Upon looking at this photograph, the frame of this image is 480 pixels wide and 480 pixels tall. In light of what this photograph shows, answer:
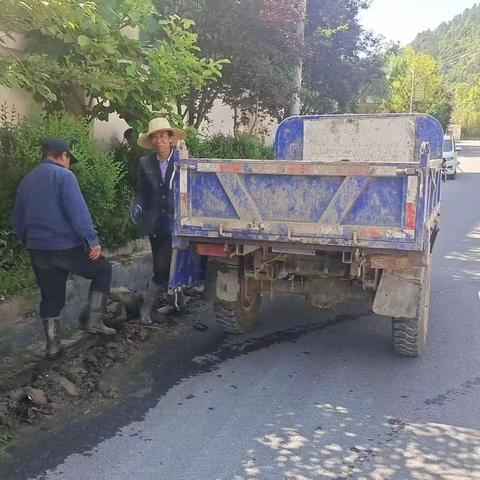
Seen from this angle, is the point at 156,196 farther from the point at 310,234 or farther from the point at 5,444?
the point at 5,444

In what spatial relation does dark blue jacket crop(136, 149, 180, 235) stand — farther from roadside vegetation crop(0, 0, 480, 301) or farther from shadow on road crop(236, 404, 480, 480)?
shadow on road crop(236, 404, 480, 480)

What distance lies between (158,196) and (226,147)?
15.9 feet

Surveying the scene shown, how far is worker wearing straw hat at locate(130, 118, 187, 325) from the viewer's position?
5766mm

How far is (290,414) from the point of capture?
4105mm

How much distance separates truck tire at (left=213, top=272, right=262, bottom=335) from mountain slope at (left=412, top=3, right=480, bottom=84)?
5367 inches

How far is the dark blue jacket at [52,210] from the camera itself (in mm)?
4590

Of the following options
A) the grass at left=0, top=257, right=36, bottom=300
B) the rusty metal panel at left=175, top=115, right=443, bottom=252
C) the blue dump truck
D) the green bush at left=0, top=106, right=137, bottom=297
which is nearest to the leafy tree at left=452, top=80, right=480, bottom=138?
the green bush at left=0, top=106, right=137, bottom=297

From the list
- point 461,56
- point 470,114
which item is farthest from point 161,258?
point 461,56

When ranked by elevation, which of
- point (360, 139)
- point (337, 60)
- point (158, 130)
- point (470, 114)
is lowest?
point (158, 130)

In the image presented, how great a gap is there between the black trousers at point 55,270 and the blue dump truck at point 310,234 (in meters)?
0.81

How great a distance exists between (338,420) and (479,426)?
920 mm

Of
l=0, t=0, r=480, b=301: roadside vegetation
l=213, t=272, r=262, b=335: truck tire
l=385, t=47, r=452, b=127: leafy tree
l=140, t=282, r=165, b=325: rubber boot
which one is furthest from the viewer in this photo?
l=385, t=47, r=452, b=127: leafy tree

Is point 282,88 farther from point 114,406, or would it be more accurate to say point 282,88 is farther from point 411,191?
point 114,406

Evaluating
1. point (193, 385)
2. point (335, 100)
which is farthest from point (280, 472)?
point (335, 100)
